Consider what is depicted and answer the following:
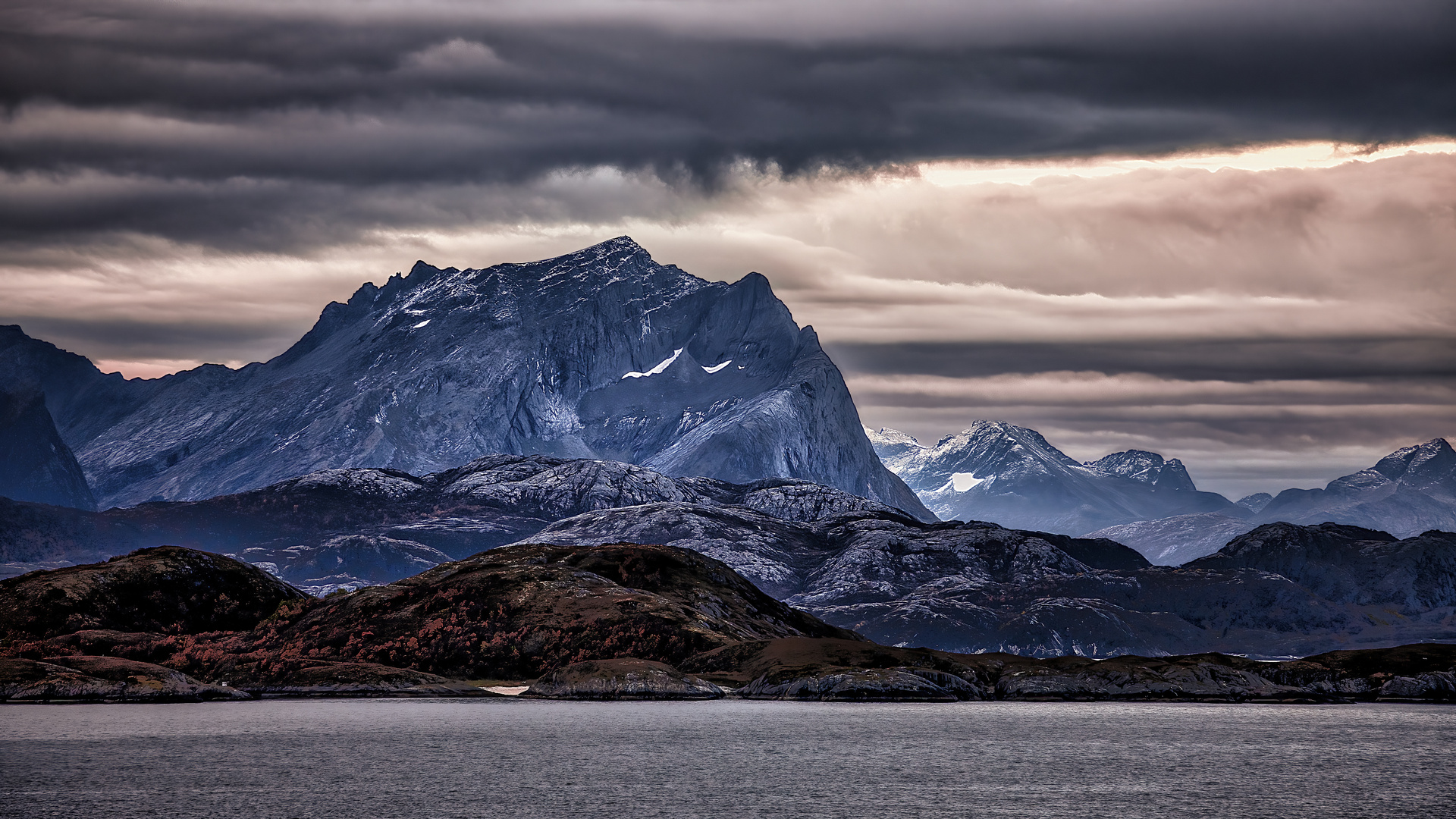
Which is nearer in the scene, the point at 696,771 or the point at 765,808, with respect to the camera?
the point at 765,808

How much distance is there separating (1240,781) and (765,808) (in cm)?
6443

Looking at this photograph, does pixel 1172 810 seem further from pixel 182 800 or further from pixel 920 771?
pixel 182 800

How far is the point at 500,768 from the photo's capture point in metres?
182

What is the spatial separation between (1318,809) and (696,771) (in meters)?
71.7

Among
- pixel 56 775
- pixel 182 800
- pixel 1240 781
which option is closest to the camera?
pixel 182 800

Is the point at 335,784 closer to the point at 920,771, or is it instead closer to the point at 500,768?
the point at 500,768

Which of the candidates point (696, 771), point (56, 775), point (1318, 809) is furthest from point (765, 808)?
point (56, 775)

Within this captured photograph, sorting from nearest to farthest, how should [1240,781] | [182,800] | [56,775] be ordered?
[182,800], [56,775], [1240,781]

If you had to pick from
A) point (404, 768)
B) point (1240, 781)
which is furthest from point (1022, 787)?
point (404, 768)

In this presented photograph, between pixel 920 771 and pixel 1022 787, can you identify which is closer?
pixel 1022 787

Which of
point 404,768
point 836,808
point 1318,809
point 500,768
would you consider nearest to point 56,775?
point 404,768

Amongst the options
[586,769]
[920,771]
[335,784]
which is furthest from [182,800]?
[920,771]

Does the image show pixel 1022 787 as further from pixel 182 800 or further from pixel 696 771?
pixel 182 800

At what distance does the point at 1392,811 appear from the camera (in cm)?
14888
